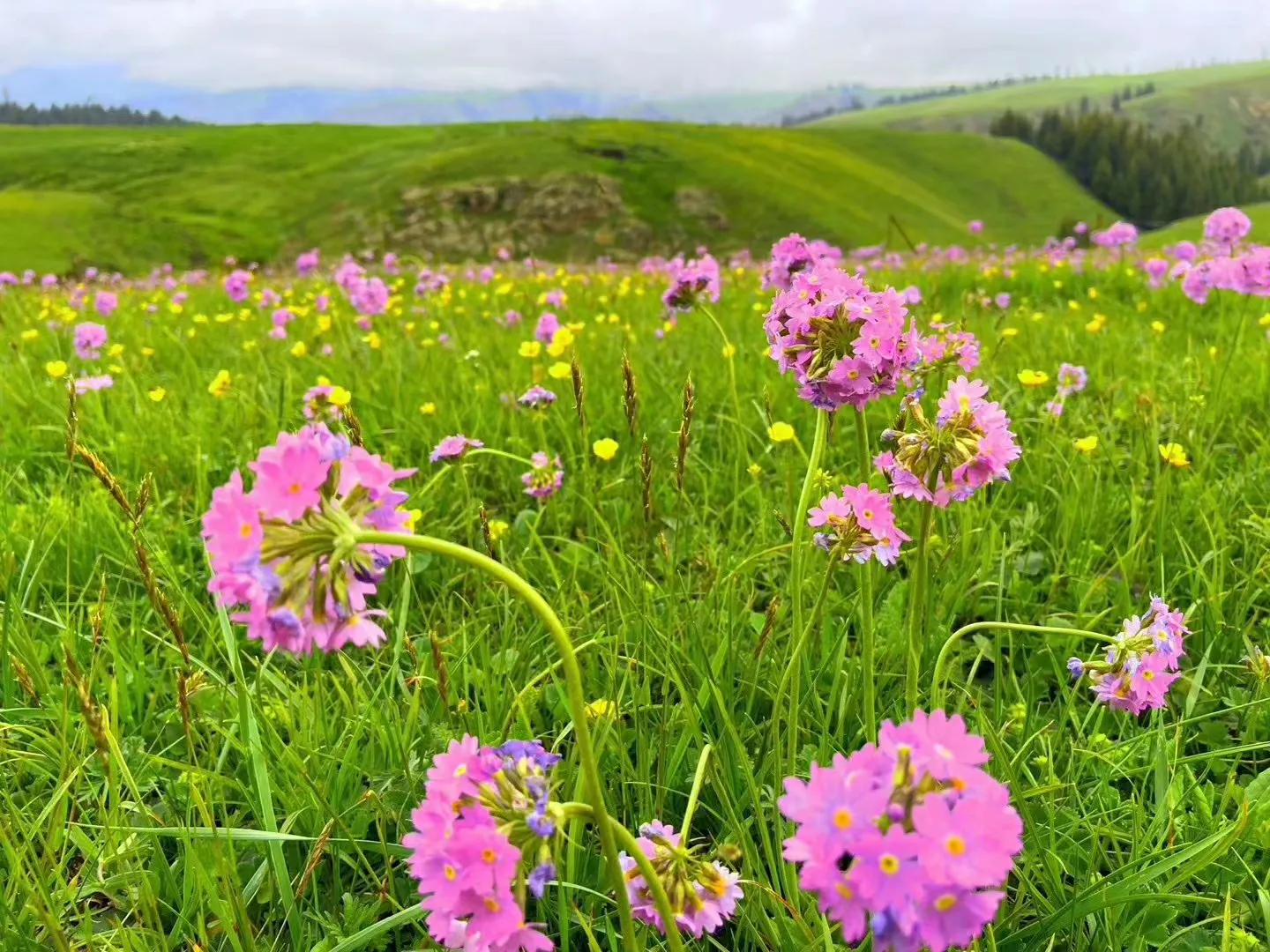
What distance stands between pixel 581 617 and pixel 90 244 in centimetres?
6729

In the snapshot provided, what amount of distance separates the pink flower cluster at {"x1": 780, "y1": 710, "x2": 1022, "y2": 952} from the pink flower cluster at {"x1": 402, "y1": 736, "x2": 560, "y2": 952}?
1.10 ft

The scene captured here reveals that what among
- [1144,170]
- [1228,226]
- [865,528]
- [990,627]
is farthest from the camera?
[1144,170]

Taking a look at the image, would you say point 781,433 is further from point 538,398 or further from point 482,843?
point 482,843

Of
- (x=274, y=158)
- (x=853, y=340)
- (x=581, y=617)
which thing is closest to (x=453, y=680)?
(x=581, y=617)

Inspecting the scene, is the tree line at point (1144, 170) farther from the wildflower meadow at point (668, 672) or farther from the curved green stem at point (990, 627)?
the curved green stem at point (990, 627)

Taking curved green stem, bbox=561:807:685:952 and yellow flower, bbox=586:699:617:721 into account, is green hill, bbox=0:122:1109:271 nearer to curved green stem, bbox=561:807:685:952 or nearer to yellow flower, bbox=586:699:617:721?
yellow flower, bbox=586:699:617:721

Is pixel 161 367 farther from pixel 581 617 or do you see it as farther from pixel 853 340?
pixel 853 340

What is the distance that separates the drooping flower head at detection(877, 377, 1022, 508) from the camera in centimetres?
171

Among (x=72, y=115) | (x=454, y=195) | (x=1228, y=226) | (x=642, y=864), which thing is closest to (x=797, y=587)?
(x=642, y=864)

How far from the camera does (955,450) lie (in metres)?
1.70

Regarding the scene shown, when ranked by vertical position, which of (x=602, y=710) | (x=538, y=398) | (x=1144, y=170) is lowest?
(x=602, y=710)

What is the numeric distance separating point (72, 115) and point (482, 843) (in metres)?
229

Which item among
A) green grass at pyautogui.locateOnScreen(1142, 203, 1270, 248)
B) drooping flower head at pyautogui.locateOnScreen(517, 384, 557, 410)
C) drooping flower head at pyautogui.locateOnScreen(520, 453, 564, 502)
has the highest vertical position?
green grass at pyautogui.locateOnScreen(1142, 203, 1270, 248)

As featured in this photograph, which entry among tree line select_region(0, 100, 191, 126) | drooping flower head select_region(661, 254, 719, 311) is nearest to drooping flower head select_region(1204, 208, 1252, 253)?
drooping flower head select_region(661, 254, 719, 311)
